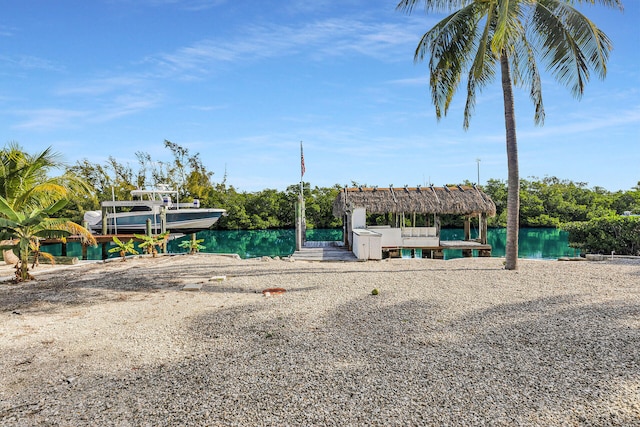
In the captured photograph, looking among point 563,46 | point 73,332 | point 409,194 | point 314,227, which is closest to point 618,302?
point 563,46

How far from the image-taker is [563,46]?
8.74 meters

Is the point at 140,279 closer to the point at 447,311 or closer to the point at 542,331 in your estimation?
the point at 447,311

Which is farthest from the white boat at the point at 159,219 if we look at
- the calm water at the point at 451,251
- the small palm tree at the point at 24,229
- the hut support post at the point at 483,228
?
the hut support post at the point at 483,228

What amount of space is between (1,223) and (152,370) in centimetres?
675

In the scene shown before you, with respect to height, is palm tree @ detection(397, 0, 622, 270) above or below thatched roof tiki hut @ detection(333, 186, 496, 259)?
above

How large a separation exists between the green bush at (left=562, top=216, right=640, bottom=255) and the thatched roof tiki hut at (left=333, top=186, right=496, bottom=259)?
450 cm

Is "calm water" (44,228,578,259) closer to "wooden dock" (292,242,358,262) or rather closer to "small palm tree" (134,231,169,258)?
"wooden dock" (292,242,358,262)

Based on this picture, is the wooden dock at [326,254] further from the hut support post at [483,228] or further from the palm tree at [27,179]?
the palm tree at [27,179]

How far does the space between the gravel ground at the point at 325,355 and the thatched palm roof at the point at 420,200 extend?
8.47m

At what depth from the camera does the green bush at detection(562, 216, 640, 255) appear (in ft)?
49.4

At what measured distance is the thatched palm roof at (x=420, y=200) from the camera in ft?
53.1

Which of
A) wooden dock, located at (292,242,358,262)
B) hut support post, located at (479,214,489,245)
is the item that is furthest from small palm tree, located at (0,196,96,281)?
hut support post, located at (479,214,489,245)

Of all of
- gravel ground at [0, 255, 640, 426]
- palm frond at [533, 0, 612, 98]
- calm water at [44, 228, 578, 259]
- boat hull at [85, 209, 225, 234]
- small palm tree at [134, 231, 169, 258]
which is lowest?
calm water at [44, 228, 578, 259]

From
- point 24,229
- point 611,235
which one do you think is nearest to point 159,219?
point 24,229
